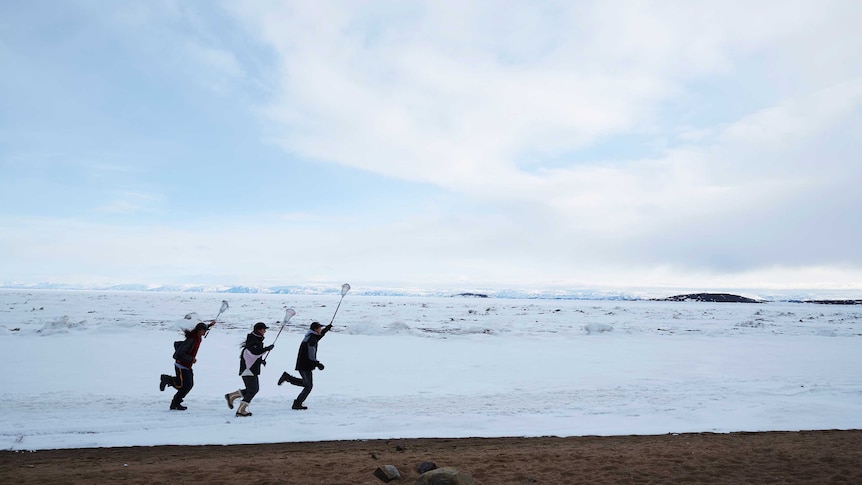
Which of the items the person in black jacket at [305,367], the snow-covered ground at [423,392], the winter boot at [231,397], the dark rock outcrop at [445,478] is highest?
the person in black jacket at [305,367]

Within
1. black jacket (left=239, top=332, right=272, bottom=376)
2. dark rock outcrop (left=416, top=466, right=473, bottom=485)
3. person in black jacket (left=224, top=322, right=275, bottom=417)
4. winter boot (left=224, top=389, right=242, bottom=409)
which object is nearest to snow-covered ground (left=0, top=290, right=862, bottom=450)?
winter boot (left=224, top=389, right=242, bottom=409)

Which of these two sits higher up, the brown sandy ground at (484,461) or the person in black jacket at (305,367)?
the person in black jacket at (305,367)

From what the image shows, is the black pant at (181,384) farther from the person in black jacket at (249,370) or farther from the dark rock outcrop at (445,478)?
the dark rock outcrop at (445,478)

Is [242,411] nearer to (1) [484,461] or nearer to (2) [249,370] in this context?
(2) [249,370]

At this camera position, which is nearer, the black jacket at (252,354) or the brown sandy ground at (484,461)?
the brown sandy ground at (484,461)

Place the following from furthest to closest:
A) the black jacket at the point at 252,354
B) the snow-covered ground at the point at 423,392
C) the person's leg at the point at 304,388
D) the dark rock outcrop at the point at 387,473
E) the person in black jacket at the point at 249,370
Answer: the person's leg at the point at 304,388 < the black jacket at the point at 252,354 < the person in black jacket at the point at 249,370 < the snow-covered ground at the point at 423,392 < the dark rock outcrop at the point at 387,473

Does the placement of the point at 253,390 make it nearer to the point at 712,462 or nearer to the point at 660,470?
the point at 660,470

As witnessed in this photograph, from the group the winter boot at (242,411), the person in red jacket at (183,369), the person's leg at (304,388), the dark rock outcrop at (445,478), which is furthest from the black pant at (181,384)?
the dark rock outcrop at (445,478)

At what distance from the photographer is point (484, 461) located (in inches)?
276

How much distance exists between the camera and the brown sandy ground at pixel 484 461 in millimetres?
6254

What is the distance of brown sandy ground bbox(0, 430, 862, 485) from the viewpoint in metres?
6.25

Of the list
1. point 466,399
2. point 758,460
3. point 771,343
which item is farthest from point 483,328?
point 758,460

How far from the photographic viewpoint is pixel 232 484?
5.94 meters

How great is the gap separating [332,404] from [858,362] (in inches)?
753
